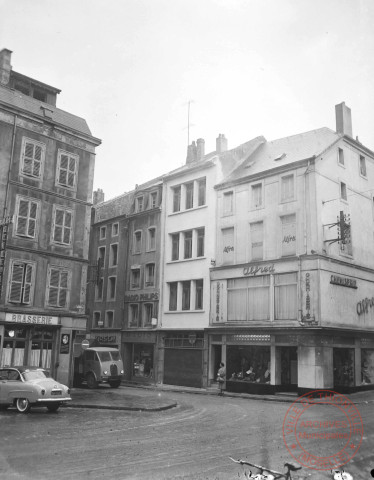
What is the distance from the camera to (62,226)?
29.8 metres

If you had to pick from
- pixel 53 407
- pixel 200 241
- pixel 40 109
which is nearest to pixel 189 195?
pixel 200 241

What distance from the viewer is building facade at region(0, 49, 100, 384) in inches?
1072

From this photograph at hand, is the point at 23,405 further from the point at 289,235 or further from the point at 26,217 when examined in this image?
the point at 289,235

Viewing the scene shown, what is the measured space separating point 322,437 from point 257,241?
66.6 feet

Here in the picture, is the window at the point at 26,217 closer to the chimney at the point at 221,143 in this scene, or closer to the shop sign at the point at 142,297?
the shop sign at the point at 142,297

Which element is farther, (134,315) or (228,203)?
(134,315)

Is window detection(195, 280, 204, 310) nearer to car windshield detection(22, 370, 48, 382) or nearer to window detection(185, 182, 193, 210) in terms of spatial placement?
window detection(185, 182, 193, 210)

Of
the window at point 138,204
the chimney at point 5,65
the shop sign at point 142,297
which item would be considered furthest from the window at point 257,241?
the chimney at point 5,65

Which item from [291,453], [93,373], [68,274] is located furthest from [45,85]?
[291,453]

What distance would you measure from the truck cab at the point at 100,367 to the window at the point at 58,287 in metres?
4.93

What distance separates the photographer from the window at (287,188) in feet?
103

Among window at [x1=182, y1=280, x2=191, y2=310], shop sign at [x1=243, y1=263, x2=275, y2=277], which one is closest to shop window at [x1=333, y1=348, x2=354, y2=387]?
shop sign at [x1=243, y1=263, x2=275, y2=277]

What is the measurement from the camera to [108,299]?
4353 centimetres

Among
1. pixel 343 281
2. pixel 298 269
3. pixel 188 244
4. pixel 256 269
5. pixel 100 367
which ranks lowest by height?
pixel 100 367
